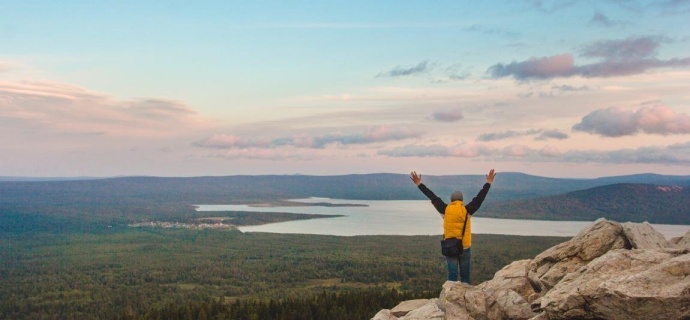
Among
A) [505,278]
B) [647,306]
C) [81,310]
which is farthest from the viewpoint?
[81,310]

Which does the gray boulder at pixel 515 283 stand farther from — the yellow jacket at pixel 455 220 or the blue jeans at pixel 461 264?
the yellow jacket at pixel 455 220

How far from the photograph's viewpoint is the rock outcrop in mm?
19578

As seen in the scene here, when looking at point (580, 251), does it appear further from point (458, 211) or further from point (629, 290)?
point (629, 290)

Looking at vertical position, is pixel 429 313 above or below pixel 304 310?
above

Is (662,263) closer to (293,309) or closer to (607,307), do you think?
(607,307)

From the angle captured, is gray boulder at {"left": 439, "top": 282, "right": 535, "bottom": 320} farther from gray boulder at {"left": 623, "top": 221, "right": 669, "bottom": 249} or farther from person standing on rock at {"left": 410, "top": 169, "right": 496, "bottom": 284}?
gray boulder at {"left": 623, "top": 221, "right": 669, "bottom": 249}

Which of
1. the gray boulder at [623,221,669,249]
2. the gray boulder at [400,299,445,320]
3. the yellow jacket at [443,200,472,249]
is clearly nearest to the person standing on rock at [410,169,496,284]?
the yellow jacket at [443,200,472,249]

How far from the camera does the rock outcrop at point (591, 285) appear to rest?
771 inches

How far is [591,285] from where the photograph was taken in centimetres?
2108

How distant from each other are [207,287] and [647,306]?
153m

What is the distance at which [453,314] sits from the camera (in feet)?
81.1

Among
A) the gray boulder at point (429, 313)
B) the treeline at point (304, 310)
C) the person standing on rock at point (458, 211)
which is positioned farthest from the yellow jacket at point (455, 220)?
the treeline at point (304, 310)

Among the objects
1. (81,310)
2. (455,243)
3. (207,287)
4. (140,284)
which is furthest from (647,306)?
(140,284)

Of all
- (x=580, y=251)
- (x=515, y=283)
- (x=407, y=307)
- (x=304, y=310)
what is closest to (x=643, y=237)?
(x=580, y=251)
